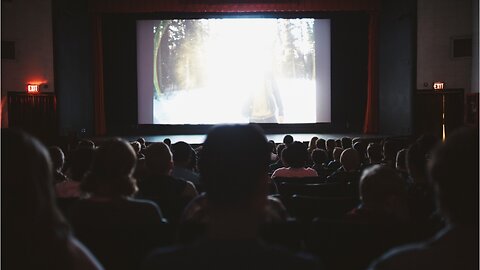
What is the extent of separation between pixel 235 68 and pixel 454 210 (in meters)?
14.8

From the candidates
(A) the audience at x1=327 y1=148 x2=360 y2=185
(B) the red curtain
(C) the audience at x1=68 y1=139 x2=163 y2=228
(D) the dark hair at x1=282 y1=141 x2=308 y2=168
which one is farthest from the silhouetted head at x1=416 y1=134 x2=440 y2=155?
(B) the red curtain

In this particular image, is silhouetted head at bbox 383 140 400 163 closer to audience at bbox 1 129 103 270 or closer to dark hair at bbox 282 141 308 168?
dark hair at bbox 282 141 308 168

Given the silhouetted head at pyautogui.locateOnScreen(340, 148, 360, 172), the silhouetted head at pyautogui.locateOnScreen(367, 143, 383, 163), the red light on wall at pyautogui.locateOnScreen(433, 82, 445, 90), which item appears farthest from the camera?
the red light on wall at pyautogui.locateOnScreen(433, 82, 445, 90)

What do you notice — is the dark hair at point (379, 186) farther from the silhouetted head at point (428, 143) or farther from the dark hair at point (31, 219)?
the dark hair at point (31, 219)

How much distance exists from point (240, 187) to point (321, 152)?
16.4ft

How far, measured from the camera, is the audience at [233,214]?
128 cm

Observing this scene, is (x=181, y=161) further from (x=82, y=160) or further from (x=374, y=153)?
(x=374, y=153)

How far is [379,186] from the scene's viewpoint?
2393 millimetres

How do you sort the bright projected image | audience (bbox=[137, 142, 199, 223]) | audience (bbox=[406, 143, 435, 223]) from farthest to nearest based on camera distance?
the bright projected image
audience (bbox=[137, 142, 199, 223])
audience (bbox=[406, 143, 435, 223])

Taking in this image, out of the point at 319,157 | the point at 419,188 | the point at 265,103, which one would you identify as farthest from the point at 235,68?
the point at 419,188

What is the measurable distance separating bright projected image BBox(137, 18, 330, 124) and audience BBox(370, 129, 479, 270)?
48.0 feet

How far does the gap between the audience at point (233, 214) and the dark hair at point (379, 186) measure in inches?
44.1

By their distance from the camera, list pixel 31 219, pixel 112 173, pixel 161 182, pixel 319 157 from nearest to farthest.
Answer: pixel 31 219
pixel 112 173
pixel 161 182
pixel 319 157

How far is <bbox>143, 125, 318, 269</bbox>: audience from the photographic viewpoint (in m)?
1.28
